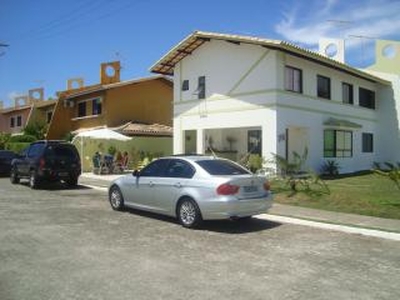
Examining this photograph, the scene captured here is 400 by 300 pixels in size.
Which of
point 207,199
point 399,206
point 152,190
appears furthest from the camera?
point 399,206

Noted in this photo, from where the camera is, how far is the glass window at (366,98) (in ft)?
97.6

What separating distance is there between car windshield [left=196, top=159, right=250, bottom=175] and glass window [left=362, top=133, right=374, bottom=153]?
20.5 m

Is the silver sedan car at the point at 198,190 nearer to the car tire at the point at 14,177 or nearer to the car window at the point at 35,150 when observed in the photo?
the car window at the point at 35,150

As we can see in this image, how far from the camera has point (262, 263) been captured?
24.8 ft

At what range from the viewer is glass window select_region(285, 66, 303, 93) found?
22.4 metres

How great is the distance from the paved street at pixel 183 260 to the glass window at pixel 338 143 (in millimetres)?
14600

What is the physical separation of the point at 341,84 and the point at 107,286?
23396 mm

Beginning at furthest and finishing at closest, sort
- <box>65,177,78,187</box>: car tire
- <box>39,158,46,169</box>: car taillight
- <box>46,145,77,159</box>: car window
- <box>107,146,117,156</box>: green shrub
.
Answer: <box>107,146,117,156</box>: green shrub → <box>65,177,78,187</box>: car tire → <box>46,145,77,159</box>: car window → <box>39,158,46,169</box>: car taillight

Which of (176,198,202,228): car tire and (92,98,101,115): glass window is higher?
(92,98,101,115): glass window

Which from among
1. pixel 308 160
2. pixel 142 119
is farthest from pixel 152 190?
pixel 142 119

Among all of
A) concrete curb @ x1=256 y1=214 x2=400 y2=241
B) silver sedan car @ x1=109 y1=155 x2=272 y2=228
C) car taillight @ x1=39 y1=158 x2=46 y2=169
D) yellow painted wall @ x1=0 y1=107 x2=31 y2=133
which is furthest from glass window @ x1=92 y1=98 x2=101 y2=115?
concrete curb @ x1=256 y1=214 x2=400 y2=241

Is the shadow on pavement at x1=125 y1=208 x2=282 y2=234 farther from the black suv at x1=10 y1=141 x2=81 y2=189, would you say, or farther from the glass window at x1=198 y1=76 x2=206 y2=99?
the glass window at x1=198 y1=76 x2=206 y2=99

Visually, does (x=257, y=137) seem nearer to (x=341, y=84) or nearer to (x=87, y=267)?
(x=341, y=84)

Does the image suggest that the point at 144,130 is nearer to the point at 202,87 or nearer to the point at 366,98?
the point at 202,87
